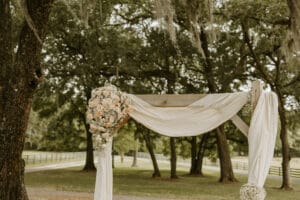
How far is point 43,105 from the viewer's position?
23.8m

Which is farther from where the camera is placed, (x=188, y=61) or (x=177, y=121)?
(x=188, y=61)

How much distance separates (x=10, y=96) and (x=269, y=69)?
1395 centimetres

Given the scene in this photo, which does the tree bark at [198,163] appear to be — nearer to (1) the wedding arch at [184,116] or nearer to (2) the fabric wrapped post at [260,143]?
(1) the wedding arch at [184,116]

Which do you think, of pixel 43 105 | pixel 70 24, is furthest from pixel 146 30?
pixel 43 105

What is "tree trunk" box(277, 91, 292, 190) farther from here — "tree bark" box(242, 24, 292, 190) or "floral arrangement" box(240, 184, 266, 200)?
"floral arrangement" box(240, 184, 266, 200)

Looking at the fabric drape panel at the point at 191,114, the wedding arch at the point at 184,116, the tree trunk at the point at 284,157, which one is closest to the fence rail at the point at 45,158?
the tree trunk at the point at 284,157

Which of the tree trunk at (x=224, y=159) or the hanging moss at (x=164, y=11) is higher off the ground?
the hanging moss at (x=164, y=11)

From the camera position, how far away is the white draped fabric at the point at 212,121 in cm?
542

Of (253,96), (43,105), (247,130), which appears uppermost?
(43,105)

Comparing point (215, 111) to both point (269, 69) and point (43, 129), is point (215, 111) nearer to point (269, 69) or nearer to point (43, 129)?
point (269, 69)

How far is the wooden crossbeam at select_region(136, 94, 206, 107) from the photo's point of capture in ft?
19.5

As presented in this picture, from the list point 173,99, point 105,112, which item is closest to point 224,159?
point 173,99

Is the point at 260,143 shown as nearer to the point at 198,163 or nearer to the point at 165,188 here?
the point at 165,188

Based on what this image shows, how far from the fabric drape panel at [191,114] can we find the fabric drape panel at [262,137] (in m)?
0.30
